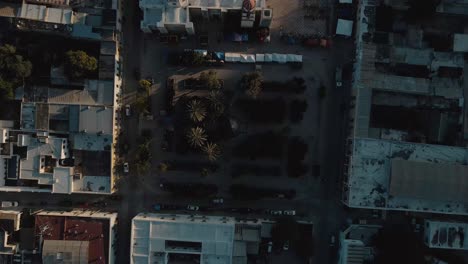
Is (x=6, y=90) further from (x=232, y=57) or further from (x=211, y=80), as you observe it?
(x=232, y=57)

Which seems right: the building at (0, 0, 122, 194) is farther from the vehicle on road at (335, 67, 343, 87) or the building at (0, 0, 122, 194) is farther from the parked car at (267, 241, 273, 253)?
the vehicle on road at (335, 67, 343, 87)

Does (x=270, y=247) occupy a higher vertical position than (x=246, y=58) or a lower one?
lower

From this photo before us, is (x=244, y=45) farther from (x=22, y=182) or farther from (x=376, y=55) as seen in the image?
(x=22, y=182)

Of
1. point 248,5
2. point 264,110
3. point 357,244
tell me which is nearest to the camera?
point 248,5

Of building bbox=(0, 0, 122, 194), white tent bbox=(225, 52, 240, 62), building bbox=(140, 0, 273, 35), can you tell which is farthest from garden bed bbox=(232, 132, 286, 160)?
building bbox=(0, 0, 122, 194)

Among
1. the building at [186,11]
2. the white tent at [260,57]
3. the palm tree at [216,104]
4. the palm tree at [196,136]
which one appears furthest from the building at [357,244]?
the building at [186,11]

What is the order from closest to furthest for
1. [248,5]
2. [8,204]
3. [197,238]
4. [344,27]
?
[248,5] < [197,238] < [344,27] < [8,204]

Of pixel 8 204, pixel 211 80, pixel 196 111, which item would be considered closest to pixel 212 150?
pixel 196 111
